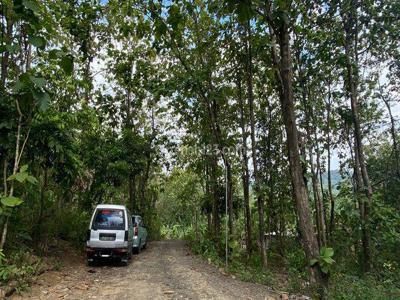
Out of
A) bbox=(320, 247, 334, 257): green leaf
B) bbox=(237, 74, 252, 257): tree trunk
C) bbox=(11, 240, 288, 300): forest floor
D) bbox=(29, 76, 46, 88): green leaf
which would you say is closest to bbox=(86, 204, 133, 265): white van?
bbox=(11, 240, 288, 300): forest floor

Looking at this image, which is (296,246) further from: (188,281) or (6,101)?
(6,101)

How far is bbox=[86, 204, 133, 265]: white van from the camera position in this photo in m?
11.9

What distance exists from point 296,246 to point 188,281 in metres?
13.9

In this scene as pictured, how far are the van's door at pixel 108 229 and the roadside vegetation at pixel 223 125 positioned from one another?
149 centimetres

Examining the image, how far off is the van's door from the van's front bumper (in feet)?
0.34

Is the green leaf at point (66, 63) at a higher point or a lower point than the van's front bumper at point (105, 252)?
higher

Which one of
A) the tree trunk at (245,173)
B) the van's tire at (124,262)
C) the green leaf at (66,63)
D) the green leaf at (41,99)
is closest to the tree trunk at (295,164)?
the green leaf at (66,63)

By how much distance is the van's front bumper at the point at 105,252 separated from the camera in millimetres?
11867

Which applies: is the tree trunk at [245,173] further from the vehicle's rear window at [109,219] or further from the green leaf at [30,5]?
the green leaf at [30,5]

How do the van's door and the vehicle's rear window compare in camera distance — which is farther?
the vehicle's rear window

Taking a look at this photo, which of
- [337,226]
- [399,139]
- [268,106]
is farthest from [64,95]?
[399,139]

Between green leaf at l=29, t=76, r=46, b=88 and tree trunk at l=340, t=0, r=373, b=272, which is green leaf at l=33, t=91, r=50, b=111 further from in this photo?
tree trunk at l=340, t=0, r=373, b=272

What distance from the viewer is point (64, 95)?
40.4 feet

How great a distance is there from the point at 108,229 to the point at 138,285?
3732 mm
